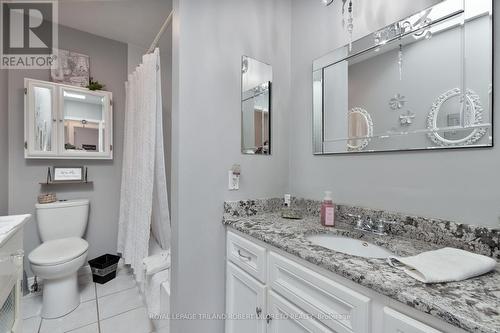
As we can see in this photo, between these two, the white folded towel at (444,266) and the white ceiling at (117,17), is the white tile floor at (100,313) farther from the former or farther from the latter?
the white ceiling at (117,17)

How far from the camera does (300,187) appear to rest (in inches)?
60.1

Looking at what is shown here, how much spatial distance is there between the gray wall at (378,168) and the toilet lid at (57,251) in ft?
5.59

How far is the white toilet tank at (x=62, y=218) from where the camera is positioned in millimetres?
1926

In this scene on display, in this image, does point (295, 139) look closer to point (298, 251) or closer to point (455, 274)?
point (298, 251)

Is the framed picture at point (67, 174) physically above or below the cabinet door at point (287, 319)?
above

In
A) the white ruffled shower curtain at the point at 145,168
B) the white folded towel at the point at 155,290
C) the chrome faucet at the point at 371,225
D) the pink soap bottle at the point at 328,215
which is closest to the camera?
the chrome faucet at the point at 371,225

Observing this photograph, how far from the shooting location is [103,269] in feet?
6.79

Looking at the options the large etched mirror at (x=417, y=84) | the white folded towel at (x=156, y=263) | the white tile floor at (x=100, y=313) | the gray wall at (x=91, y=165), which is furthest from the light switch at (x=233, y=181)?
the gray wall at (x=91, y=165)

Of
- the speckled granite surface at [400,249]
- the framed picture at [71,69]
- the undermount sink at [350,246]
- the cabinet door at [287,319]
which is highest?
the framed picture at [71,69]

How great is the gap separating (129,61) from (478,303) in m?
3.08

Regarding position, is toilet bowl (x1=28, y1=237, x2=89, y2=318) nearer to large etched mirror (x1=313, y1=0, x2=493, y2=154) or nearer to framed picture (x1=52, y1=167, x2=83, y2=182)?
framed picture (x1=52, y1=167, x2=83, y2=182)

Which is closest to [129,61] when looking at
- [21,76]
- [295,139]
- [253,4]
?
[21,76]

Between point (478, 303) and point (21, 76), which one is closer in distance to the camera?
point (478, 303)

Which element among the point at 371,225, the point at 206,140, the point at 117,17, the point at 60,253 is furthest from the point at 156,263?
the point at 117,17
